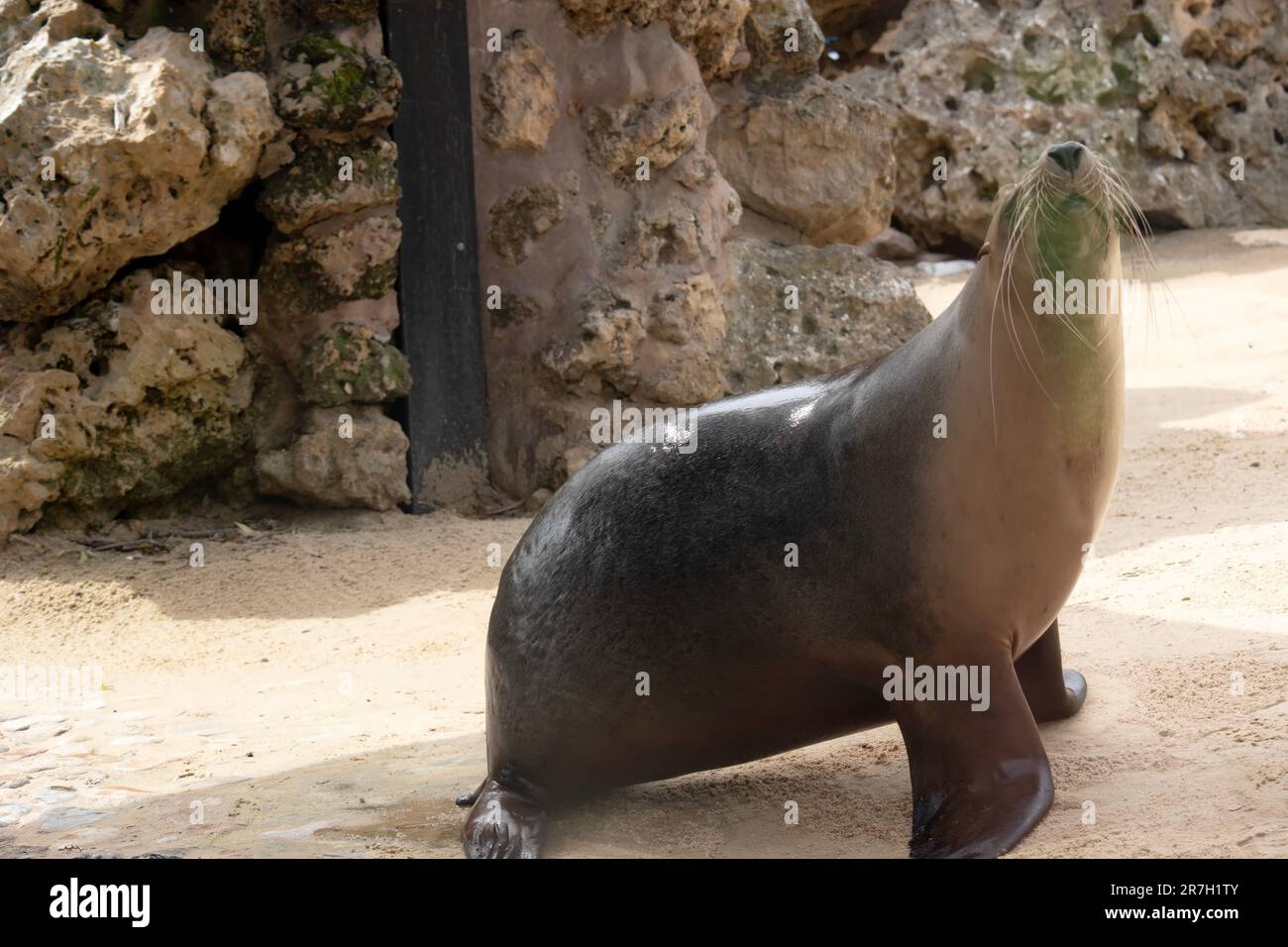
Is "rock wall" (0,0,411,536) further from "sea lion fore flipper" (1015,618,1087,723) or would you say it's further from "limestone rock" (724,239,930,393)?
"sea lion fore flipper" (1015,618,1087,723)

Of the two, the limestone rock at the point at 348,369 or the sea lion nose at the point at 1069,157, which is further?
the limestone rock at the point at 348,369

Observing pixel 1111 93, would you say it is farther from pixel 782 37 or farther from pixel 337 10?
pixel 337 10

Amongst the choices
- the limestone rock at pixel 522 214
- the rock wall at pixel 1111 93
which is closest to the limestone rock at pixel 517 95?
the limestone rock at pixel 522 214

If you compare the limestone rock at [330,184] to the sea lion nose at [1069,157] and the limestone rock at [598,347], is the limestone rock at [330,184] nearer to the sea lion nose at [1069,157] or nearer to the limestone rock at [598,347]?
the limestone rock at [598,347]

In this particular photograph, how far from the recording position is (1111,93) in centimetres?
1502

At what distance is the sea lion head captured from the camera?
10.8ft

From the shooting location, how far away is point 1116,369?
3.54 meters

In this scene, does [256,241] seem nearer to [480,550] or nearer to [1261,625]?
[480,550]

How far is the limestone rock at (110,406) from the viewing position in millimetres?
7113

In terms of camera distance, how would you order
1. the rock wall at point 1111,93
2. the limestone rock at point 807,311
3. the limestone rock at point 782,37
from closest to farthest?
the limestone rock at point 807,311
the limestone rock at point 782,37
the rock wall at point 1111,93

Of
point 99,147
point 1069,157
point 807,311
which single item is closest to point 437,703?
point 1069,157

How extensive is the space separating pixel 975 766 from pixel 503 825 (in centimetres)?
118
